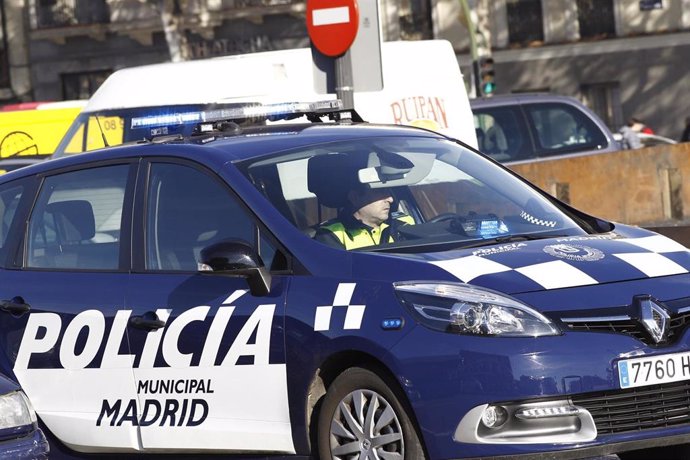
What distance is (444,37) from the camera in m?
44.7

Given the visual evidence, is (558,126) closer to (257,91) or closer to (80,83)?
(257,91)

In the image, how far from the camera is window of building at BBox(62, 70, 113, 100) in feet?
156

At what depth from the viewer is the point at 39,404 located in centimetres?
741

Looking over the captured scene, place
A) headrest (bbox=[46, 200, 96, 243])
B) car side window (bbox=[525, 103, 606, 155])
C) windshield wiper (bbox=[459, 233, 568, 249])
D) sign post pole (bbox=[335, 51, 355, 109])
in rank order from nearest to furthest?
windshield wiper (bbox=[459, 233, 568, 249]), headrest (bbox=[46, 200, 96, 243]), sign post pole (bbox=[335, 51, 355, 109]), car side window (bbox=[525, 103, 606, 155])

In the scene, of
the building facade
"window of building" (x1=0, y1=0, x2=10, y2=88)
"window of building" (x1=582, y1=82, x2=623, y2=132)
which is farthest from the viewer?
"window of building" (x1=0, y1=0, x2=10, y2=88)

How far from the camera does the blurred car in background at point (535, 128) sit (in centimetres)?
1825

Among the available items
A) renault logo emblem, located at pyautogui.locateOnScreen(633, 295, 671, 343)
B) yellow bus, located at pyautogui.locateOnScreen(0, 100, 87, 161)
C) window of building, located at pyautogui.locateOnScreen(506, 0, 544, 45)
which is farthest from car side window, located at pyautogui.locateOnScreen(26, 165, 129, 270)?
window of building, located at pyautogui.locateOnScreen(506, 0, 544, 45)

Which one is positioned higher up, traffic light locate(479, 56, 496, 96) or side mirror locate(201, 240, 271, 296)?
side mirror locate(201, 240, 271, 296)

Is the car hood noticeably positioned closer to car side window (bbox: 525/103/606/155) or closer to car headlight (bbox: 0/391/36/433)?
car headlight (bbox: 0/391/36/433)

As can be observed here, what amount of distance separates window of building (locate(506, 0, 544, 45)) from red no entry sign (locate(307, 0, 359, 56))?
3352 cm

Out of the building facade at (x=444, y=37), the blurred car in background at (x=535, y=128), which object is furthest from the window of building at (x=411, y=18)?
the blurred car in background at (x=535, y=128)

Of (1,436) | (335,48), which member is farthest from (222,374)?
(335,48)

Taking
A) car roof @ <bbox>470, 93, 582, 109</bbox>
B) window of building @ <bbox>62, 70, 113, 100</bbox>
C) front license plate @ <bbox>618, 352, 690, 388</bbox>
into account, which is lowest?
window of building @ <bbox>62, 70, 113, 100</bbox>

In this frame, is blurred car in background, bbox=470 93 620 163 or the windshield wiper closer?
the windshield wiper
